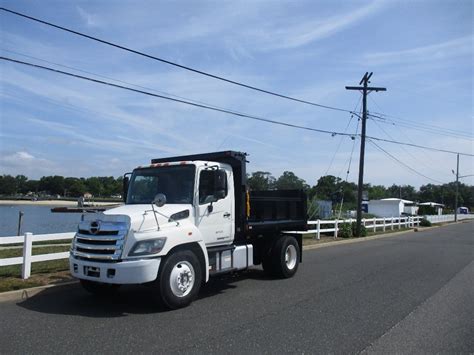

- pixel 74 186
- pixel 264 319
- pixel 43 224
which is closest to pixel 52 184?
pixel 74 186

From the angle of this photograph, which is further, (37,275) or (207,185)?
(37,275)

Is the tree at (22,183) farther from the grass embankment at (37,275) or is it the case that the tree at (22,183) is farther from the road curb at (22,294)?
the road curb at (22,294)

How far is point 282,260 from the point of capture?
10805mm

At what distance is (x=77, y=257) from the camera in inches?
309

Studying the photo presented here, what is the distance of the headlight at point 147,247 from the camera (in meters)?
7.31

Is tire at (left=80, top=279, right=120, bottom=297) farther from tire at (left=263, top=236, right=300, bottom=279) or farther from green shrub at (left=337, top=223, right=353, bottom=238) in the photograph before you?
green shrub at (left=337, top=223, right=353, bottom=238)

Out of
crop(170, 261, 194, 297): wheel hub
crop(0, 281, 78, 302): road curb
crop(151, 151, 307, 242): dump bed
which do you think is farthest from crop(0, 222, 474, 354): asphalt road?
crop(151, 151, 307, 242): dump bed

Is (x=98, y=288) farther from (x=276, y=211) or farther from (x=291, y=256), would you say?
(x=291, y=256)

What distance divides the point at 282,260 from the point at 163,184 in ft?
11.8

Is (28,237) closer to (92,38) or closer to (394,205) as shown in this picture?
(92,38)

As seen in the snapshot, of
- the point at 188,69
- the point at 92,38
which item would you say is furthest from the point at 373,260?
the point at 92,38

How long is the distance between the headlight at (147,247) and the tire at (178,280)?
0.92 ft

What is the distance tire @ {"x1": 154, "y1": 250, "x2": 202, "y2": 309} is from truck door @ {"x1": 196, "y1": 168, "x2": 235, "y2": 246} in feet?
2.87

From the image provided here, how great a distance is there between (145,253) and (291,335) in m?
2.62
